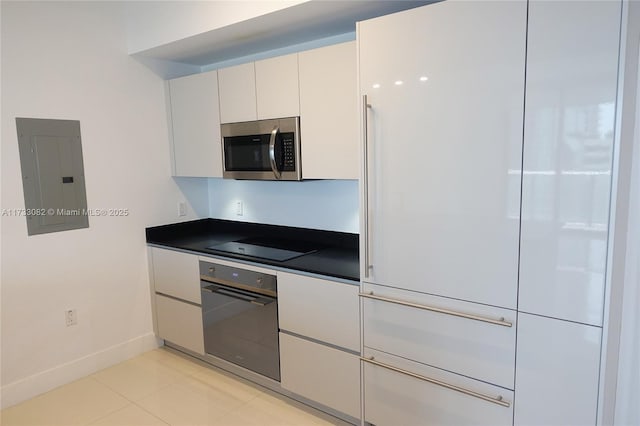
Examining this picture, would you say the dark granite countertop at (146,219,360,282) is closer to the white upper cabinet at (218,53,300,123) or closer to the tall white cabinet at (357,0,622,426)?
the tall white cabinet at (357,0,622,426)

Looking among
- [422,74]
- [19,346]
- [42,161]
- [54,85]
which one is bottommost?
[19,346]

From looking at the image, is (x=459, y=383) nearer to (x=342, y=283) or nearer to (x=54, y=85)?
(x=342, y=283)

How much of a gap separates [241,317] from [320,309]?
666 mm

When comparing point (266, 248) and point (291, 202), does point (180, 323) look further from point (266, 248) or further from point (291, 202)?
point (291, 202)

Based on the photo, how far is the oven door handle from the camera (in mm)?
2541

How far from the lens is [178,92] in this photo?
3.16 metres

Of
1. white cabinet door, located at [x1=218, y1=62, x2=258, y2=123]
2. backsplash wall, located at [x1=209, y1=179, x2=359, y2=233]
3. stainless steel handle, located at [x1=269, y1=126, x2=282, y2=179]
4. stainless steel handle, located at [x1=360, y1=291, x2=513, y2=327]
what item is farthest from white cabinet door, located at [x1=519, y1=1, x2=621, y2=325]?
white cabinet door, located at [x1=218, y1=62, x2=258, y2=123]

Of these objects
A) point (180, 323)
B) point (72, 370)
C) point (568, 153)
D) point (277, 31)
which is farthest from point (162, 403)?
point (568, 153)

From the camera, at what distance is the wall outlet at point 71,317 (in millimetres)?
2814

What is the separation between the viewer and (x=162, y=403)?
2584 mm

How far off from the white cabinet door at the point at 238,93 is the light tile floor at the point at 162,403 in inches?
69.8

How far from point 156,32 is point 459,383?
109 inches

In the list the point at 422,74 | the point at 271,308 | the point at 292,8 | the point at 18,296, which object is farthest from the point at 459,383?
the point at 18,296

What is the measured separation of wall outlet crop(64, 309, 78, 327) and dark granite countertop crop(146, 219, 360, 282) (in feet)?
2.26
